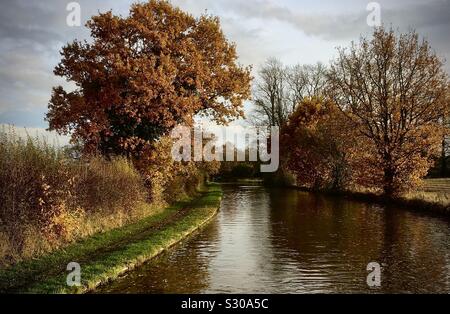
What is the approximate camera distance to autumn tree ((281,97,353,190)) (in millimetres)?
40553

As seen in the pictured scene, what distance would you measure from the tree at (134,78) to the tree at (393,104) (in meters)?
11.5

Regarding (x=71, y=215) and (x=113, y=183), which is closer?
(x=71, y=215)

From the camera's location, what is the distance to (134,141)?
2712 centimetres

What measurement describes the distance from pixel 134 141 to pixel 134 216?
6.18 m

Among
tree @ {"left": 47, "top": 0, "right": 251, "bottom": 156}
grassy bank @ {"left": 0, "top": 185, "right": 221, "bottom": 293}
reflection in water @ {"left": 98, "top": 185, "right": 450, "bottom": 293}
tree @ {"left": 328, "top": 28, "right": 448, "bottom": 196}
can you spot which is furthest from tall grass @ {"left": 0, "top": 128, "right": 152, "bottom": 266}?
tree @ {"left": 328, "top": 28, "right": 448, "bottom": 196}

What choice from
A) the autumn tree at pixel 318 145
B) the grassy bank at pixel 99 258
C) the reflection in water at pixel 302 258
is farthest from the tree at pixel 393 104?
the grassy bank at pixel 99 258

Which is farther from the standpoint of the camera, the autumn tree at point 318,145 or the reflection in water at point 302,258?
the autumn tree at point 318,145

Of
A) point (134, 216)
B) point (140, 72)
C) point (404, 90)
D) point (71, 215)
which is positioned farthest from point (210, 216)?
point (404, 90)

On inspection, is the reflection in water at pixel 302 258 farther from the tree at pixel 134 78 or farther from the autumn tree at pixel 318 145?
the autumn tree at pixel 318 145

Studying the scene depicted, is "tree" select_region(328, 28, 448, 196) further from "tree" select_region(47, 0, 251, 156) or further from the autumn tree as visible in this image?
"tree" select_region(47, 0, 251, 156)

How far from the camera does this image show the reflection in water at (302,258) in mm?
11125

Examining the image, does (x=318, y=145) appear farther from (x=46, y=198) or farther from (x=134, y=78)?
(x=46, y=198)
